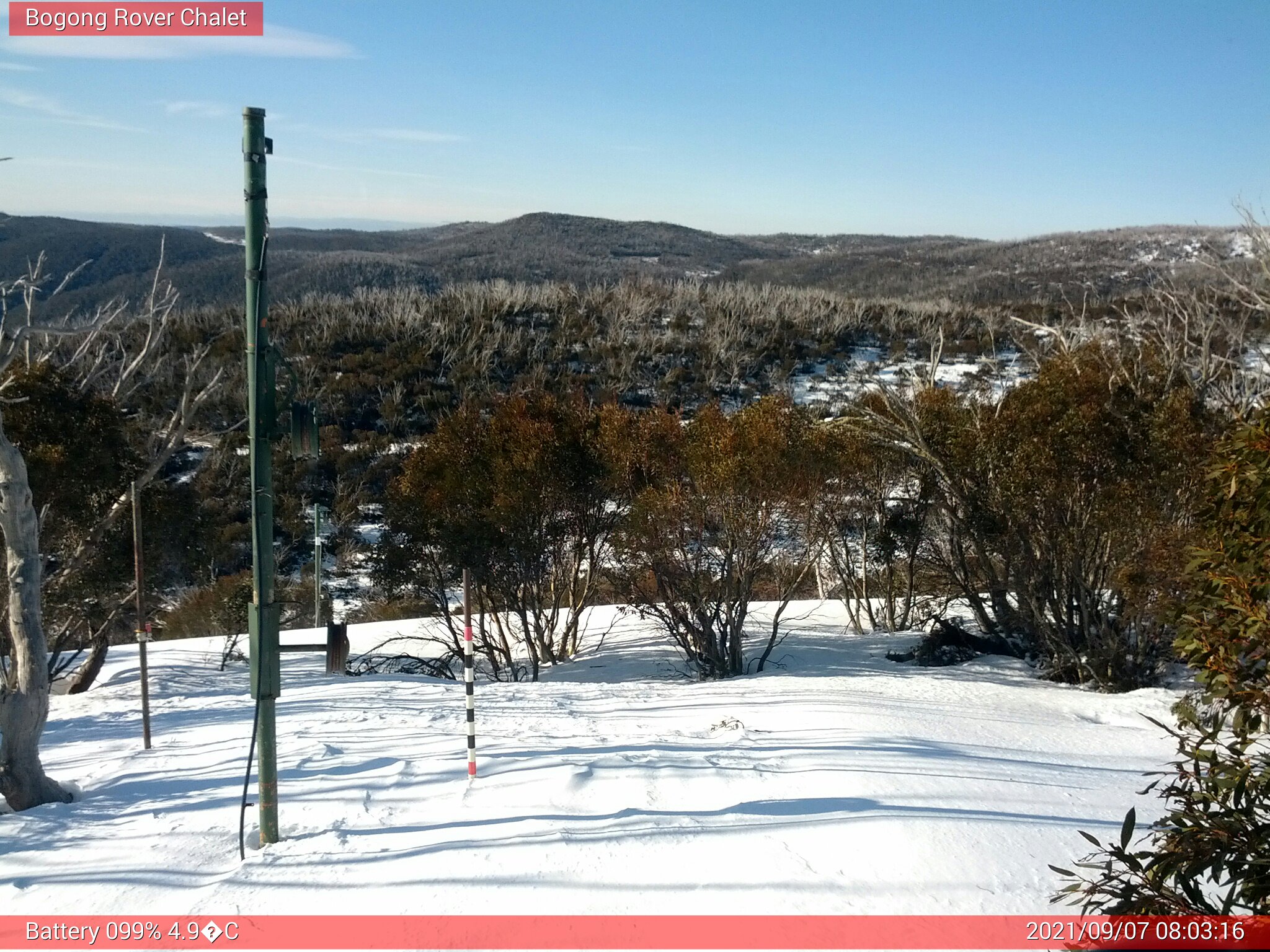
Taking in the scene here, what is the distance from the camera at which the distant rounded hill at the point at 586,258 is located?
204 feet

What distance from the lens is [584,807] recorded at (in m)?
5.38

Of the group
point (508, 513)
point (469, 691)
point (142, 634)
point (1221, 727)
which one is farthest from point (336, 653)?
point (1221, 727)

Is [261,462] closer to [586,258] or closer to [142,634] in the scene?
[142,634]

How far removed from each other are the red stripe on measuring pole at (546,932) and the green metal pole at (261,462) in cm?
85

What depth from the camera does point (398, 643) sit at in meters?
17.9

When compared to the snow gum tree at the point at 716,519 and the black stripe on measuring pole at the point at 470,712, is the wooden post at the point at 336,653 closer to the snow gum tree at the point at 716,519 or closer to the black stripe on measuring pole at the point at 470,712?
the snow gum tree at the point at 716,519

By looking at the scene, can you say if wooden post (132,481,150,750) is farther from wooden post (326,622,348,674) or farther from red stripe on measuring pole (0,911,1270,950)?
wooden post (326,622,348,674)

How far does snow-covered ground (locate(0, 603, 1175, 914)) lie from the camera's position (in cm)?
441

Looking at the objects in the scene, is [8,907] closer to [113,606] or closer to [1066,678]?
[113,606]

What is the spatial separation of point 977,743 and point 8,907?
6471 mm

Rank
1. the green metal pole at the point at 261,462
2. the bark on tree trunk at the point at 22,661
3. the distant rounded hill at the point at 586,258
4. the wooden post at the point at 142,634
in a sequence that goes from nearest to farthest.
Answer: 1. the green metal pole at the point at 261,462
2. the bark on tree trunk at the point at 22,661
3. the wooden post at the point at 142,634
4. the distant rounded hill at the point at 586,258

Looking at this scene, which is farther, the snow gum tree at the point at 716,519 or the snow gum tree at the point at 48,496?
the snow gum tree at the point at 716,519

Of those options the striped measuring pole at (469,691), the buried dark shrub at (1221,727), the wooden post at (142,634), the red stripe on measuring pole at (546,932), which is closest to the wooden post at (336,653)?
the wooden post at (142,634)

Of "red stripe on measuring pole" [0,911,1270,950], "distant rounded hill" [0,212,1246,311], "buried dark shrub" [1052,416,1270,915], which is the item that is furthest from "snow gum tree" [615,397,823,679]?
"distant rounded hill" [0,212,1246,311]
